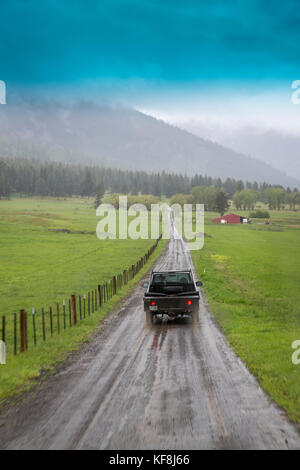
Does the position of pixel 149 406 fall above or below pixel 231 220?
below

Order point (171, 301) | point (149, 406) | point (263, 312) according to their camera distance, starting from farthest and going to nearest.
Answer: point (263, 312)
point (171, 301)
point (149, 406)

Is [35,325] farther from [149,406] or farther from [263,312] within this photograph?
[263,312]

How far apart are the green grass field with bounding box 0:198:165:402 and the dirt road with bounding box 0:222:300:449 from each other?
4.06ft

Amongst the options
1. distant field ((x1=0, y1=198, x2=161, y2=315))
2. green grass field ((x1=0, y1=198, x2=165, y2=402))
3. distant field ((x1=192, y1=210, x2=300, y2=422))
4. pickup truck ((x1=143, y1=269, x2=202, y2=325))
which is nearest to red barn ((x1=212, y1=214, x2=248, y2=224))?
green grass field ((x1=0, y1=198, x2=165, y2=402))

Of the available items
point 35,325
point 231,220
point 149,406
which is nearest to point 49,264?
point 35,325

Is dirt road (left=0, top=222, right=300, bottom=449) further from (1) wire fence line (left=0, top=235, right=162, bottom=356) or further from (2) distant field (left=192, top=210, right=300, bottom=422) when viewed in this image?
(1) wire fence line (left=0, top=235, right=162, bottom=356)

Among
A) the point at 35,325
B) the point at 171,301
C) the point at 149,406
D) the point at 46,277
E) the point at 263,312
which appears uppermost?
the point at 171,301

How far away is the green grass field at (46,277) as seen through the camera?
13.2m

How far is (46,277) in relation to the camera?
36094 mm

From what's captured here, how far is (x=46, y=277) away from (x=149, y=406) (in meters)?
28.6

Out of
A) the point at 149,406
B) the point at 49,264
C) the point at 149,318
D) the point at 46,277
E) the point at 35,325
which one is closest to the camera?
the point at 149,406

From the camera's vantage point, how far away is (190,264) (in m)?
43.6

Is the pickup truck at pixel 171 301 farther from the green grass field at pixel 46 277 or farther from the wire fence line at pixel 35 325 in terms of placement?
the wire fence line at pixel 35 325

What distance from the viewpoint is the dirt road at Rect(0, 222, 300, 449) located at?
7.53 meters
